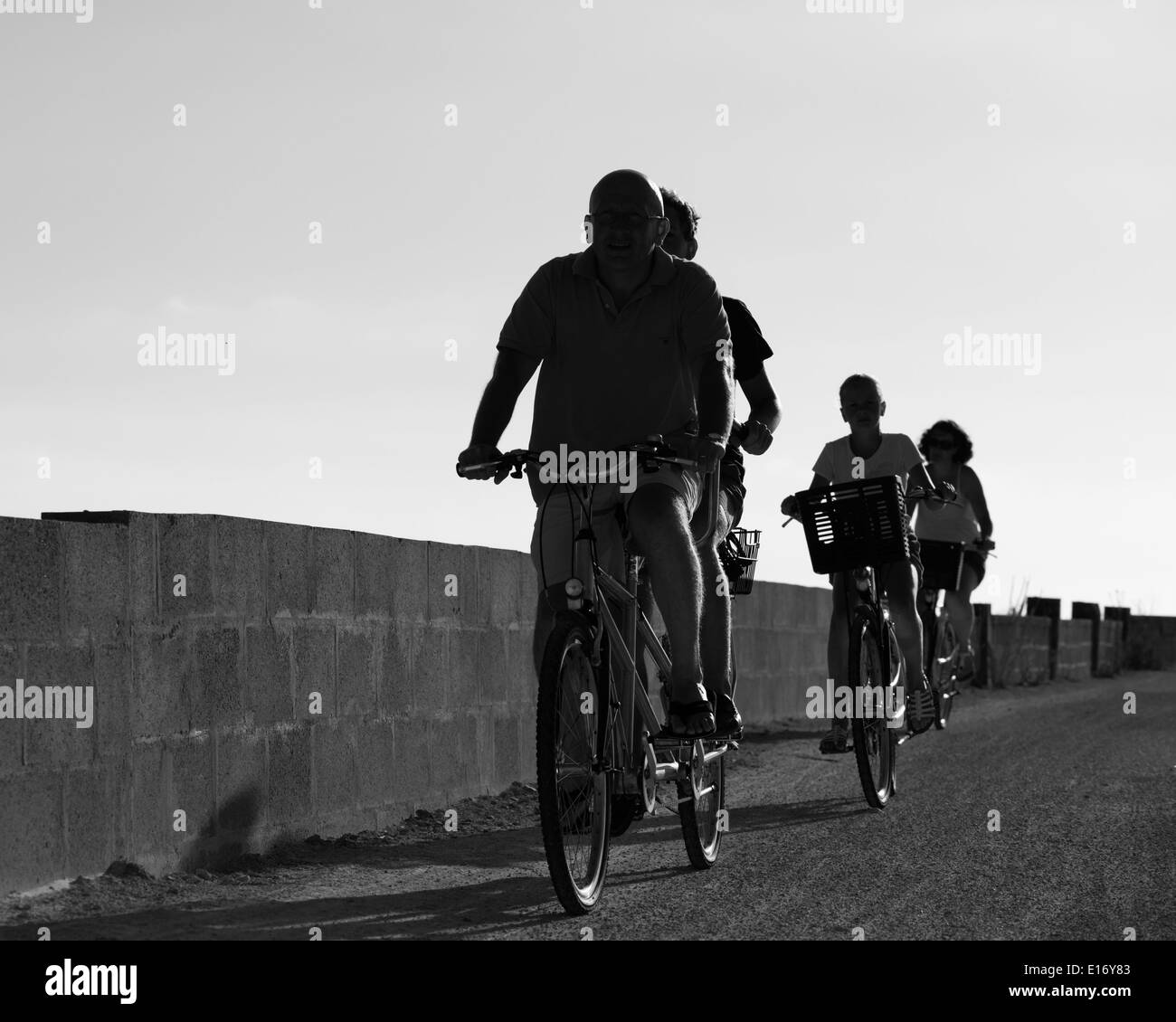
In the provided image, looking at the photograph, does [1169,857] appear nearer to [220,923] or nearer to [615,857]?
[615,857]

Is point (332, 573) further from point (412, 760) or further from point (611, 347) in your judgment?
point (611, 347)

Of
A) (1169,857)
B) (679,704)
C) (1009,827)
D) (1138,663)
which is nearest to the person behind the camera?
(679,704)

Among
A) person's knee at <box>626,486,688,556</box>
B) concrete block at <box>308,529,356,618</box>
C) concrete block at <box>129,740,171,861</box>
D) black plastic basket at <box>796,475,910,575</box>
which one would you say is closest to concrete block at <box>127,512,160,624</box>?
concrete block at <box>129,740,171,861</box>

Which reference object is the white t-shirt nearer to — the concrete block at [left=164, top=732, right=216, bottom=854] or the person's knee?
the person's knee

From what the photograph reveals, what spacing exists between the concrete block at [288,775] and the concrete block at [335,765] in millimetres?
69

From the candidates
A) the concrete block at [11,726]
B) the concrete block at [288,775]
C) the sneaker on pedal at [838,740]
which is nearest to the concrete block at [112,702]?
the concrete block at [11,726]

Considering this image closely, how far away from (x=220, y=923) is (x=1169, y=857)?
3.41 m

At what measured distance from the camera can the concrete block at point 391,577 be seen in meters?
7.24

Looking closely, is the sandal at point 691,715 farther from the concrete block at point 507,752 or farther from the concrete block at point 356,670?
the concrete block at point 507,752

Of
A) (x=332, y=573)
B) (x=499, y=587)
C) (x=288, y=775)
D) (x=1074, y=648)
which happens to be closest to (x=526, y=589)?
(x=499, y=587)

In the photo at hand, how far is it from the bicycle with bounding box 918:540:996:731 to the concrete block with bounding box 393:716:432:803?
3859 mm
